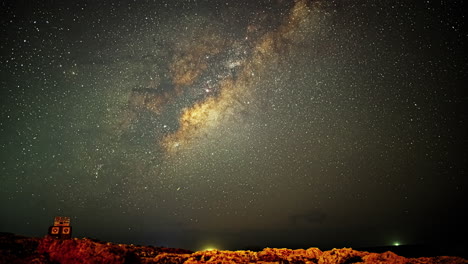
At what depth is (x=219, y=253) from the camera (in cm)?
1855

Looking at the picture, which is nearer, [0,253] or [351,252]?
[0,253]

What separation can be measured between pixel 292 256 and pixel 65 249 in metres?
13.0

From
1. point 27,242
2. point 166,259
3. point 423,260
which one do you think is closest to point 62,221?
point 27,242

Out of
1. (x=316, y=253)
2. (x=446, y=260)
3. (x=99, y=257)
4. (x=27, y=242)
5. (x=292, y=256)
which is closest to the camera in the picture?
(x=99, y=257)

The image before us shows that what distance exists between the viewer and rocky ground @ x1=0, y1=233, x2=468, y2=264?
1103 cm

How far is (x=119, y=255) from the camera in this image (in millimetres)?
11031

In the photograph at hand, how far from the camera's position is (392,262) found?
15.7 m

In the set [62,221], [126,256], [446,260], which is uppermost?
[62,221]

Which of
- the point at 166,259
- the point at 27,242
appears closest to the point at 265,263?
the point at 166,259

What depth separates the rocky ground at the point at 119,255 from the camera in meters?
11.0

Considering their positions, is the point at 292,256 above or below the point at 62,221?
below

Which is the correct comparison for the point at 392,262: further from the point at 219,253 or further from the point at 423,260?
the point at 219,253

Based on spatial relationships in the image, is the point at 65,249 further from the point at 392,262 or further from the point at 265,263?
the point at 392,262

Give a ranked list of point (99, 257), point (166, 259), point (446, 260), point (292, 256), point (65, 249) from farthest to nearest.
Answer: point (292, 256), point (446, 260), point (166, 259), point (65, 249), point (99, 257)
